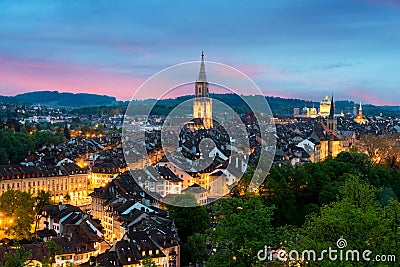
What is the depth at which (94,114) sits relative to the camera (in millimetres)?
166250

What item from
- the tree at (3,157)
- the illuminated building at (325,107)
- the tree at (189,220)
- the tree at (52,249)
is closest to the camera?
the tree at (52,249)

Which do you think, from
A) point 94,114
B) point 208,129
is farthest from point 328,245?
point 94,114

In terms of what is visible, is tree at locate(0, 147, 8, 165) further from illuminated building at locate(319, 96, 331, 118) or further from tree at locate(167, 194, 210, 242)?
illuminated building at locate(319, 96, 331, 118)

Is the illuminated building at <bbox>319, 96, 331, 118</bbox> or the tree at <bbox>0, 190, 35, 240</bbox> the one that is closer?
the tree at <bbox>0, 190, 35, 240</bbox>

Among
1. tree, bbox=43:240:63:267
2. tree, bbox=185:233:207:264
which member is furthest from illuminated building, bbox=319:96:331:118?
tree, bbox=43:240:63:267

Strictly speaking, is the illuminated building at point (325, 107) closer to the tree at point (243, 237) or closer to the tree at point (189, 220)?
the tree at point (189, 220)

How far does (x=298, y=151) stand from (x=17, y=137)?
35325mm

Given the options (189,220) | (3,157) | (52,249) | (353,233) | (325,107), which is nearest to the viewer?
(353,233)

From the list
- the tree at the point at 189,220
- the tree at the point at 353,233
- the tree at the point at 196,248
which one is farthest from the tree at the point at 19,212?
the tree at the point at 353,233

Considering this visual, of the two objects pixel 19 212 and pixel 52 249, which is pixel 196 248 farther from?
pixel 19 212

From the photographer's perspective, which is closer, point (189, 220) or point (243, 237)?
point (243, 237)

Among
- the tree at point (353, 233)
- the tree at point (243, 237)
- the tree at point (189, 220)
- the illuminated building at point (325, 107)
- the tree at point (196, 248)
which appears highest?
the illuminated building at point (325, 107)

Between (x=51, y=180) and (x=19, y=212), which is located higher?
(x=51, y=180)

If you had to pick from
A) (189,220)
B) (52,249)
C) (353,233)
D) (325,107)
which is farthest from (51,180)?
(325,107)
